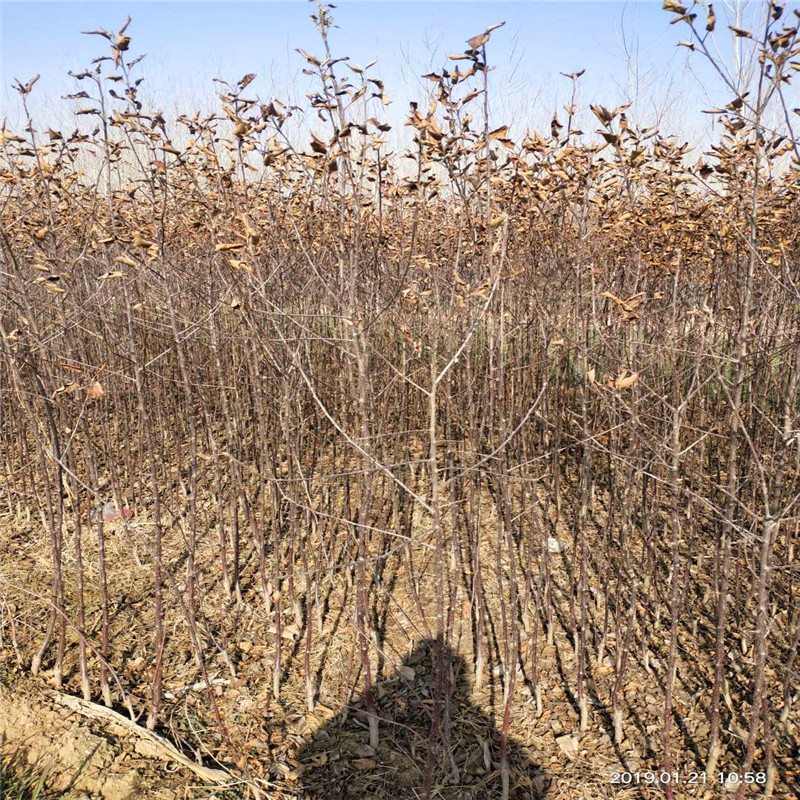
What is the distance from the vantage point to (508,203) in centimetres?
283

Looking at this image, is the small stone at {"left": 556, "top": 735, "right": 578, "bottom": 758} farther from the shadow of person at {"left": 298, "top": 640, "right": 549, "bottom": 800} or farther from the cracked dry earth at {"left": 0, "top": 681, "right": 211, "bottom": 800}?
the cracked dry earth at {"left": 0, "top": 681, "right": 211, "bottom": 800}

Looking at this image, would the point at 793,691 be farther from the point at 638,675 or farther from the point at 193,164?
the point at 193,164

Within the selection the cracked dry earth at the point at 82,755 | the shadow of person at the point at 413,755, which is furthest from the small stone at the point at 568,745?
the cracked dry earth at the point at 82,755

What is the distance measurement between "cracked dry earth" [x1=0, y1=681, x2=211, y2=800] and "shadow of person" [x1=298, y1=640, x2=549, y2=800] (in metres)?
0.49

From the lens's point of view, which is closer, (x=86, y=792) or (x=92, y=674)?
(x=86, y=792)

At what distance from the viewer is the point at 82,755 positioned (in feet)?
8.18

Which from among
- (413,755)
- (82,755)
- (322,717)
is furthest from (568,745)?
(82,755)

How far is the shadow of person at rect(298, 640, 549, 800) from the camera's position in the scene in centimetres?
243

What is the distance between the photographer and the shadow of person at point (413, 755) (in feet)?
7.98

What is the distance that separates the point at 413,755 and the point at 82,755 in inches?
49.7

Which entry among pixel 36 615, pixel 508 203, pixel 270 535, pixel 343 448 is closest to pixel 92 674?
pixel 36 615

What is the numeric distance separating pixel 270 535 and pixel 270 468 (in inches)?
41.4

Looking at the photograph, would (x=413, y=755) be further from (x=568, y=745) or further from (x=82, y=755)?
(x=82, y=755)

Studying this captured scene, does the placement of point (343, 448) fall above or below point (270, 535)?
above
